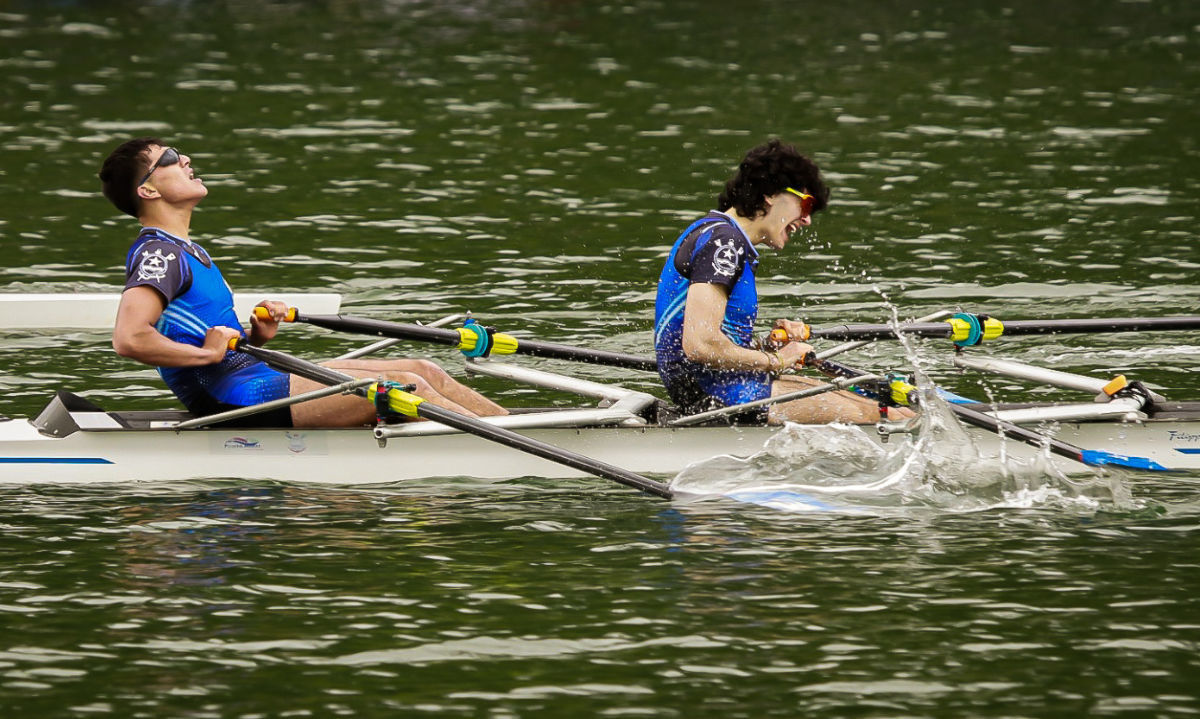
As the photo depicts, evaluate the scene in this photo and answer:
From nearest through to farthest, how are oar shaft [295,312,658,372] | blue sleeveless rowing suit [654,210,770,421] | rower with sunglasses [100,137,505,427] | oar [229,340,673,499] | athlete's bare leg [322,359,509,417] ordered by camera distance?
rower with sunglasses [100,137,505,427]
oar [229,340,673,499]
blue sleeveless rowing suit [654,210,770,421]
athlete's bare leg [322,359,509,417]
oar shaft [295,312,658,372]

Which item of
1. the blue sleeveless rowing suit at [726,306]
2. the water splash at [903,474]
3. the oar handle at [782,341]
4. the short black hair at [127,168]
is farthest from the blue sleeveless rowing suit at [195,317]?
the oar handle at [782,341]

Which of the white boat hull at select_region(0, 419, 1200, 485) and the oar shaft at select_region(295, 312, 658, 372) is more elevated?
the oar shaft at select_region(295, 312, 658, 372)

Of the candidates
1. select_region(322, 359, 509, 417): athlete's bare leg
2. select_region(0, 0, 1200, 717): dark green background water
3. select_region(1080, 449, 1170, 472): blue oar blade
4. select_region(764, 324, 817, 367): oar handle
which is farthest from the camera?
select_region(322, 359, 509, 417): athlete's bare leg

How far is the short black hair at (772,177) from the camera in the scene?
9586 millimetres

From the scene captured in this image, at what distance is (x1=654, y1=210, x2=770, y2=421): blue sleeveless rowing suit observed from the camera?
9.52 m

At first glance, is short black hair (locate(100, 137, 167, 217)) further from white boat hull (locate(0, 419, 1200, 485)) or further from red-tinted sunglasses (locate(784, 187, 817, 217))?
red-tinted sunglasses (locate(784, 187, 817, 217))

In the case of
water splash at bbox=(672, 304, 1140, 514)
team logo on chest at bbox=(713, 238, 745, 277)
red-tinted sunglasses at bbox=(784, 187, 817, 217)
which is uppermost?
red-tinted sunglasses at bbox=(784, 187, 817, 217)

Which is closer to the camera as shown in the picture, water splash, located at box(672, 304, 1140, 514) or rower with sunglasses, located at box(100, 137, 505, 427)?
rower with sunglasses, located at box(100, 137, 505, 427)

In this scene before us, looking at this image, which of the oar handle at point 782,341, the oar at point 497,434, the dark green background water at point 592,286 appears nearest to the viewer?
the dark green background water at point 592,286

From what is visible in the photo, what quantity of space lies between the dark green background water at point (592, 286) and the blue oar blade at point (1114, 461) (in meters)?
0.20

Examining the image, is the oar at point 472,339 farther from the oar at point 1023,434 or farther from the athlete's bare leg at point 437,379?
the oar at point 1023,434

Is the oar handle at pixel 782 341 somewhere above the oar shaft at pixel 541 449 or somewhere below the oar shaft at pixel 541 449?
above

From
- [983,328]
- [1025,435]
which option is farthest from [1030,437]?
[983,328]

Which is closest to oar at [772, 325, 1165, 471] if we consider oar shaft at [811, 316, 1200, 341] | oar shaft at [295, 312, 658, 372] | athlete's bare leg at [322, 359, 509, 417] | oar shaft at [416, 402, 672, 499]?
oar shaft at [811, 316, 1200, 341]
